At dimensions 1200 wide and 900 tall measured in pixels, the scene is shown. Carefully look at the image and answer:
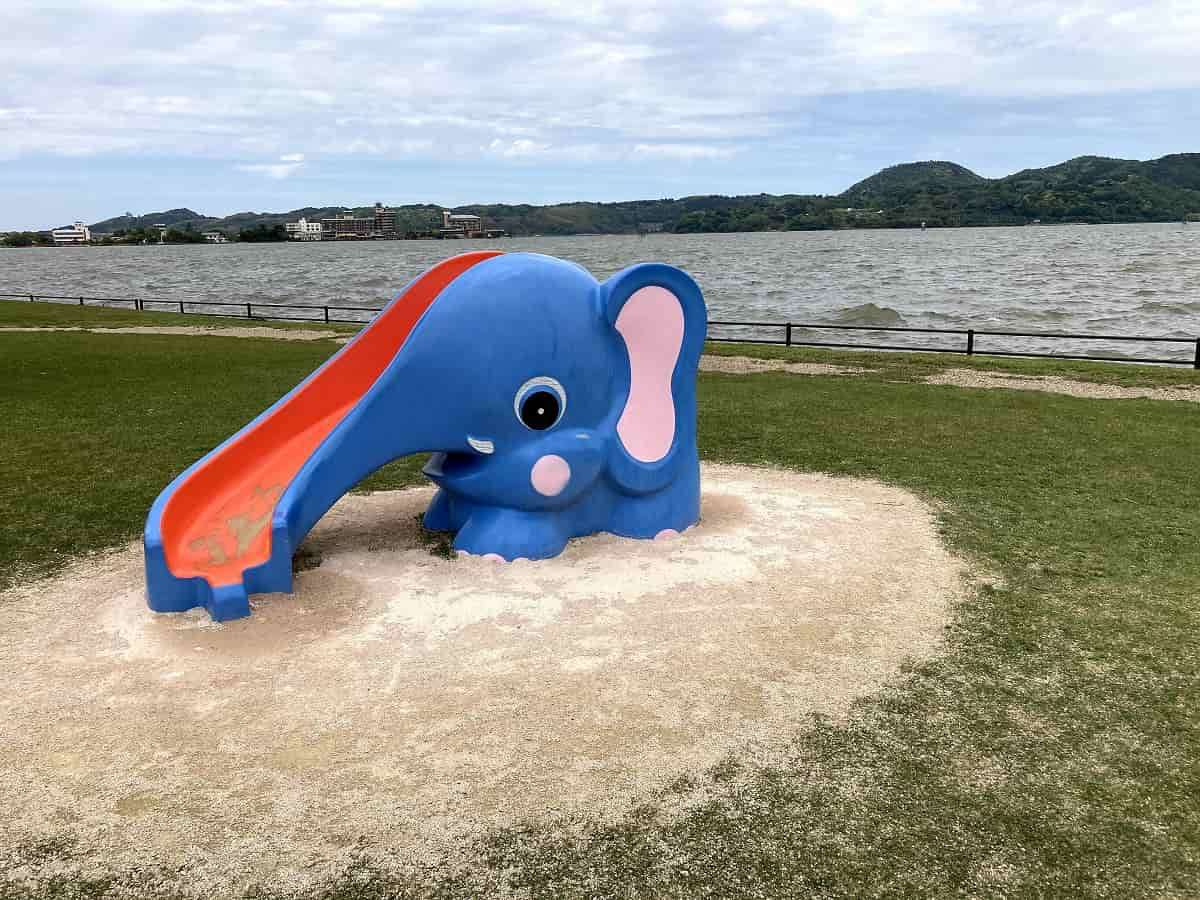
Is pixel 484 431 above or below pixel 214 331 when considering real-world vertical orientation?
above

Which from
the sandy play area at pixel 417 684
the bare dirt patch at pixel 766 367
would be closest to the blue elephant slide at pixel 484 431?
the sandy play area at pixel 417 684

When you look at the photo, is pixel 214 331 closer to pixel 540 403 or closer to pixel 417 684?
pixel 540 403

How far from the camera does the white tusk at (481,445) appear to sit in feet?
24.7

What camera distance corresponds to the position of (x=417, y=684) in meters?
5.71

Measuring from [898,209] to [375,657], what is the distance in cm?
17974

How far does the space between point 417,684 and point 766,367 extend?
49.8 feet

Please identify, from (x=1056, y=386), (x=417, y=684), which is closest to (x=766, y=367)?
(x=1056, y=386)

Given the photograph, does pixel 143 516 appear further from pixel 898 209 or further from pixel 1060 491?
pixel 898 209

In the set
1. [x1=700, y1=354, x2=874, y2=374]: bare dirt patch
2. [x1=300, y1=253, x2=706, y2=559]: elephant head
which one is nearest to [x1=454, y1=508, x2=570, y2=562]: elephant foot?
[x1=300, y1=253, x2=706, y2=559]: elephant head

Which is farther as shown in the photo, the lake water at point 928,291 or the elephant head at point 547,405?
the lake water at point 928,291

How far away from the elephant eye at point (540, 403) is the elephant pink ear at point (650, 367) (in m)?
0.61

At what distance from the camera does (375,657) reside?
238 inches

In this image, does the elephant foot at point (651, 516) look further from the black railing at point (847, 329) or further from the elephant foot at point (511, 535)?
the black railing at point (847, 329)

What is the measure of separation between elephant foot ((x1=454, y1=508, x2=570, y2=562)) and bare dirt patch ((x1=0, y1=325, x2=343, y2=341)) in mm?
19317
